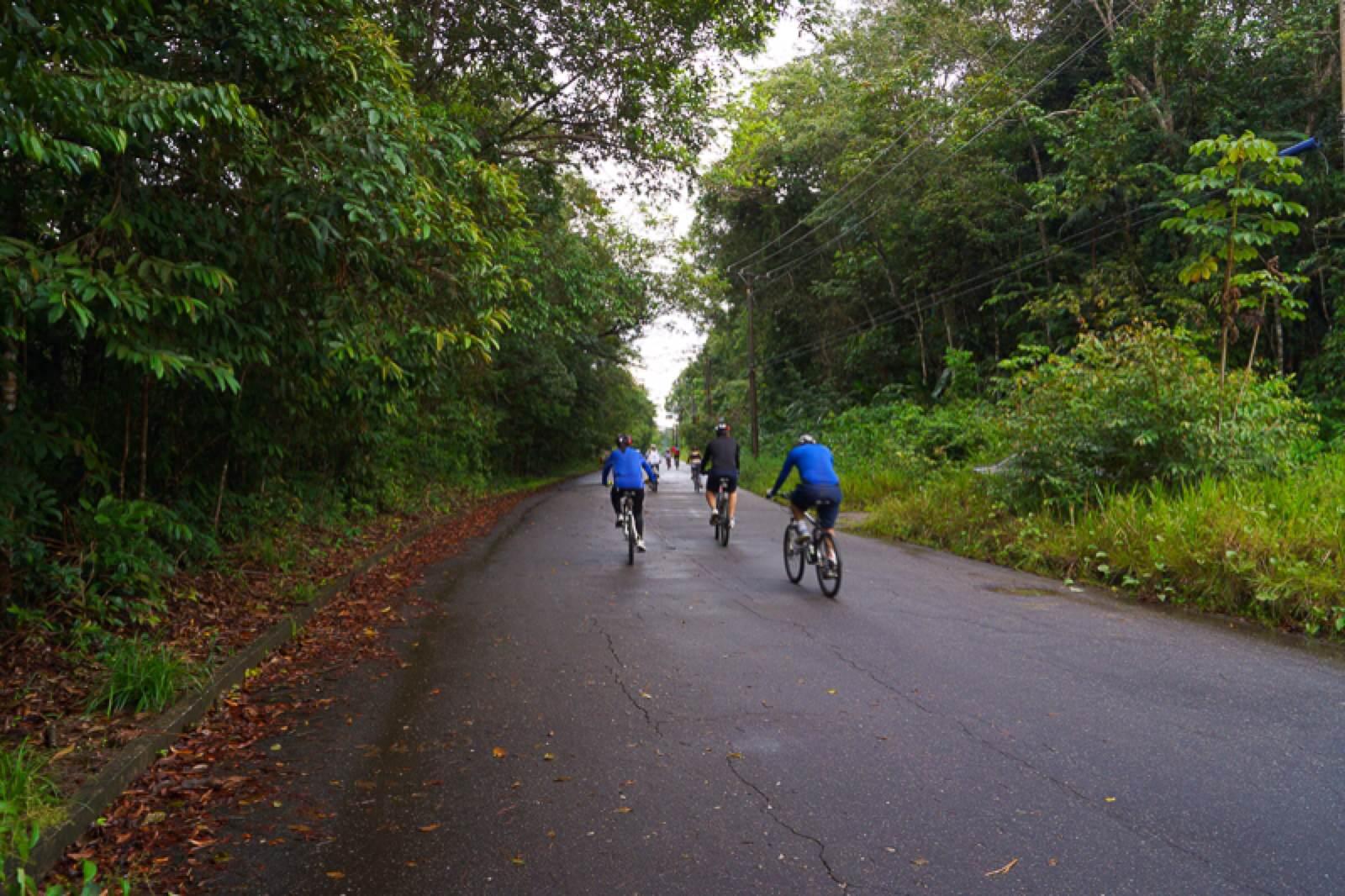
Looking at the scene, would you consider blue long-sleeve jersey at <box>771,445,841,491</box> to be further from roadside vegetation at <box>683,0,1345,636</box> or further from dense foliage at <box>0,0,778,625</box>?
dense foliage at <box>0,0,778,625</box>

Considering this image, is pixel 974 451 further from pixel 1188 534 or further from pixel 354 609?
pixel 354 609

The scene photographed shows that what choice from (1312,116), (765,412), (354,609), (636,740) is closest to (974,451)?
(1312,116)

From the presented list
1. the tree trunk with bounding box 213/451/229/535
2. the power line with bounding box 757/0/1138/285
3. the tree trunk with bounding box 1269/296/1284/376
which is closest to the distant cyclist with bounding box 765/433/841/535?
the tree trunk with bounding box 213/451/229/535

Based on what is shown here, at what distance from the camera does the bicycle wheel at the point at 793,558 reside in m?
9.43

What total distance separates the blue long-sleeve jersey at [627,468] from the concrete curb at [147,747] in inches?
172

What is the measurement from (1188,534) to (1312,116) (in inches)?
528

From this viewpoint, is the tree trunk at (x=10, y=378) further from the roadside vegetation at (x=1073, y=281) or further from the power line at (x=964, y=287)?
the power line at (x=964, y=287)

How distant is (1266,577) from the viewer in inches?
294

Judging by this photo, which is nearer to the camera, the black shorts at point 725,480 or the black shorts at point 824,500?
the black shorts at point 824,500

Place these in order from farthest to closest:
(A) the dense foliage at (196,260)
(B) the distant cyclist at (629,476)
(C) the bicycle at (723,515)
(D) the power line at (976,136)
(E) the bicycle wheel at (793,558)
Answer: (D) the power line at (976,136) < (C) the bicycle at (723,515) < (B) the distant cyclist at (629,476) < (E) the bicycle wheel at (793,558) < (A) the dense foliage at (196,260)

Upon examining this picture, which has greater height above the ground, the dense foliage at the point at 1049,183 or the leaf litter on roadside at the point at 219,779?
the dense foliage at the point at 1049,183

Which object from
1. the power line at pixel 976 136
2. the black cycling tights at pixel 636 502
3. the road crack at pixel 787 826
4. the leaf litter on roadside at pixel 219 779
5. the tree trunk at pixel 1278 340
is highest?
the power line at pixel 976 136

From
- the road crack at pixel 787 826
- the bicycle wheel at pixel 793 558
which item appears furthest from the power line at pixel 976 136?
the road crack at pixel 787 826

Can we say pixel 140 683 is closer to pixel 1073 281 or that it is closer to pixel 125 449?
pixel 125 449
